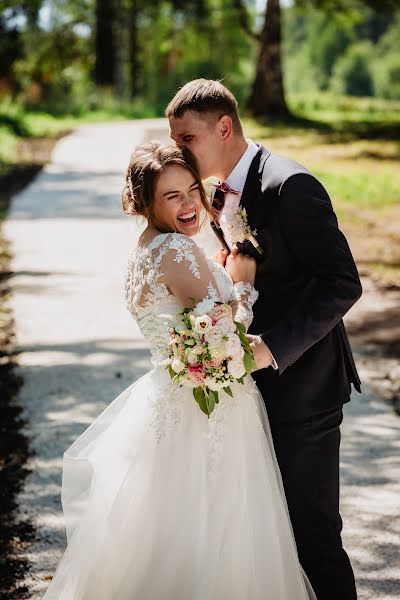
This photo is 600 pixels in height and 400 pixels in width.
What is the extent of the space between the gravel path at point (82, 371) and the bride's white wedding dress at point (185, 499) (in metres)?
0.43

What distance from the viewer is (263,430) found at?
3156mm

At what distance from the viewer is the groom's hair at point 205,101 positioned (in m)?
3.10

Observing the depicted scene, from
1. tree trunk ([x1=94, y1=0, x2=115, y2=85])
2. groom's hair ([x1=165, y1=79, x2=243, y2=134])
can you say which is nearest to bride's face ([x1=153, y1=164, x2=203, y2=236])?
groom's hair ([x1=165, y1=79, x2=243, y2=134])

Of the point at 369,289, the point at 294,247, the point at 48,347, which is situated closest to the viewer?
the point at 294,247

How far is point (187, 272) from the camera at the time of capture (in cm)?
302

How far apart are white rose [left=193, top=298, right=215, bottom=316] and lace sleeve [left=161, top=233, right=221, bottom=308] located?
0.33ft

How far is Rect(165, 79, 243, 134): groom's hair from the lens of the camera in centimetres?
310

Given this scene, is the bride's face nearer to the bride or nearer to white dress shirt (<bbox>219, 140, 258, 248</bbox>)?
the bride

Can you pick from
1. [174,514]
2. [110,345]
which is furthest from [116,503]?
[110,345]

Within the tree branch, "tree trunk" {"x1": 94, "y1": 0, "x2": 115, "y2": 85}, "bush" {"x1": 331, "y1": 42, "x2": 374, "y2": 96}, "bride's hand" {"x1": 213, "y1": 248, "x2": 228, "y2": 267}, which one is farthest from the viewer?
"bush" {"x1": 331, "y1": 42, "x2": 374, "y2": 96}

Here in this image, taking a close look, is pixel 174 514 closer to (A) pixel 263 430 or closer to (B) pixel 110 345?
(A) pixel 263 430

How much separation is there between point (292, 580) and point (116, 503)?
658mm

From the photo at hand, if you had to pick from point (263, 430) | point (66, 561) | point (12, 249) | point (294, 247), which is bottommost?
point (12, 249)

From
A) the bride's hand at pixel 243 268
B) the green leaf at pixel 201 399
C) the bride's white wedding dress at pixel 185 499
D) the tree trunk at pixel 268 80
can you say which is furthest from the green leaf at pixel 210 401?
the tree trunk at pixel 268 80
